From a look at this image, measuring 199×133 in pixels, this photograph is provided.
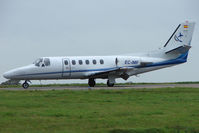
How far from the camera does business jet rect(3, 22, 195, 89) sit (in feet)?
120

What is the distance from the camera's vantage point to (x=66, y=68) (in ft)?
123

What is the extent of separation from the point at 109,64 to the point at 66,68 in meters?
4.99

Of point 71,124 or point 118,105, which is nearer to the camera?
point 71,124

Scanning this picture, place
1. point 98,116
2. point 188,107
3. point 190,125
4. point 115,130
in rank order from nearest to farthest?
point 115,130, point 190,125, point 98,116, point 188,107

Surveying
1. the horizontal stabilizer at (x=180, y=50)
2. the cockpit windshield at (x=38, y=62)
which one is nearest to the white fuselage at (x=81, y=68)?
the cockpit windshield at (x=38, y=62)

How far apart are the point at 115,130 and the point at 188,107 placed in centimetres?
727

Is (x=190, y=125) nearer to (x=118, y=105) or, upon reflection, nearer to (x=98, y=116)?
(x=98, y=116)

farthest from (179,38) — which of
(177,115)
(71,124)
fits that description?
(71,124)

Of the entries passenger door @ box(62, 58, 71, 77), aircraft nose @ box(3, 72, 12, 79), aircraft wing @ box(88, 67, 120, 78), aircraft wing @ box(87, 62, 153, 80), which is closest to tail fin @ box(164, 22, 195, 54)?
aircraft wing @ box(87, 62, 153, 80)

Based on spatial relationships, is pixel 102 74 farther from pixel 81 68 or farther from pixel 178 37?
pixel 178 37

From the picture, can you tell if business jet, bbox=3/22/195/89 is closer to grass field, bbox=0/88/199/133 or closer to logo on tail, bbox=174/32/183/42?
logo on tail, bbox=174/32/183/42

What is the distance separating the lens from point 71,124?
13.5 meters

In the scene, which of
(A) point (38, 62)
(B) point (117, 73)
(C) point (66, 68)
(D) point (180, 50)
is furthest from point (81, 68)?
(D) point (180, 50)

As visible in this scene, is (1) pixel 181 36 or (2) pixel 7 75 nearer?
(2) pixel 7 75
